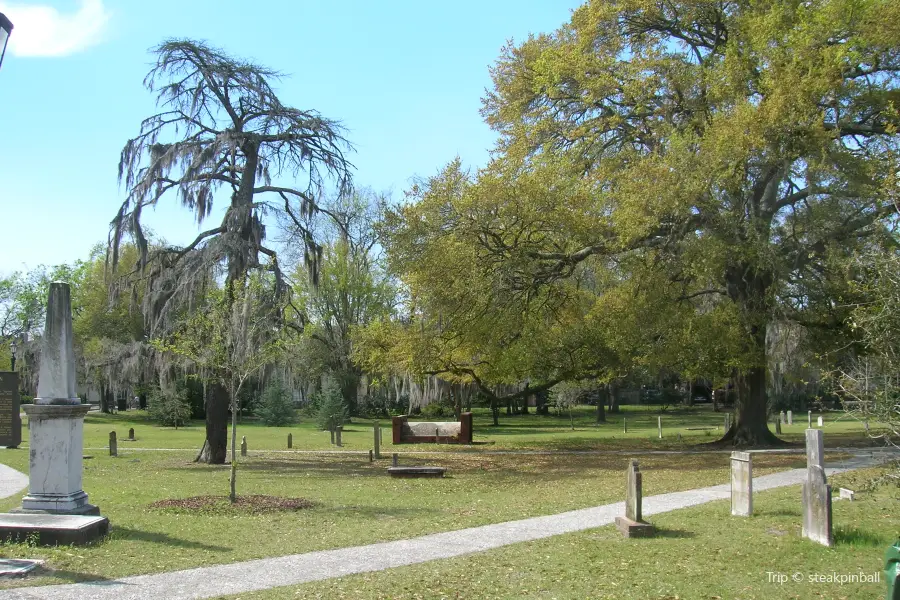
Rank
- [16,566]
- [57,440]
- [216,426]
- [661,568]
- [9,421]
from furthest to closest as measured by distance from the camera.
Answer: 1. [9,421]
2. [216,426]
3. [57,440]
4. [661,568]
5. [16,566]

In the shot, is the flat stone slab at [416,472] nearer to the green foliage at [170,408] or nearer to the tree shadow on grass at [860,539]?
the tree shadow on grass at [860,539]

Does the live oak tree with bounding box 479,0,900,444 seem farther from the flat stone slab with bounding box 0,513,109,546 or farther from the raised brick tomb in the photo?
the flat stone slab with bounding box 0,513,109,546

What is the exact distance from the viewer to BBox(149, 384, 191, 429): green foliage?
44025mm

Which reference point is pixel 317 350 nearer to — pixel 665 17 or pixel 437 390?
pixel 437 390

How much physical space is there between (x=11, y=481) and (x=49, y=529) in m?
9.74

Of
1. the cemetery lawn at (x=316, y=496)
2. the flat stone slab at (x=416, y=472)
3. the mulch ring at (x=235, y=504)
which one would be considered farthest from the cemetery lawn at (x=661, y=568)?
the flat stone slab at (x=416, y=472)

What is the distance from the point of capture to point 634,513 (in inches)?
425

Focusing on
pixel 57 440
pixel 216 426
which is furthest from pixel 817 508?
pixel 216 426

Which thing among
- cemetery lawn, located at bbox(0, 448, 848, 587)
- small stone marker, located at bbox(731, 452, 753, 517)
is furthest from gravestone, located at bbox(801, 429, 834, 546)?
cemetery lawn, located at bbox(0, 448, 848, 587)

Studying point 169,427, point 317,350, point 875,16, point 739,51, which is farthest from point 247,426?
point 875,16

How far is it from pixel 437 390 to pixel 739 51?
1028 inches

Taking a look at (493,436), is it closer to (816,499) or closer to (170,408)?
(170,408)

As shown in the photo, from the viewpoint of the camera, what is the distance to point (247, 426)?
46094 mm

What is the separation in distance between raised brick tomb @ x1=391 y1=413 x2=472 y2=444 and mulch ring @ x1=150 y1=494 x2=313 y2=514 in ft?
55.4
